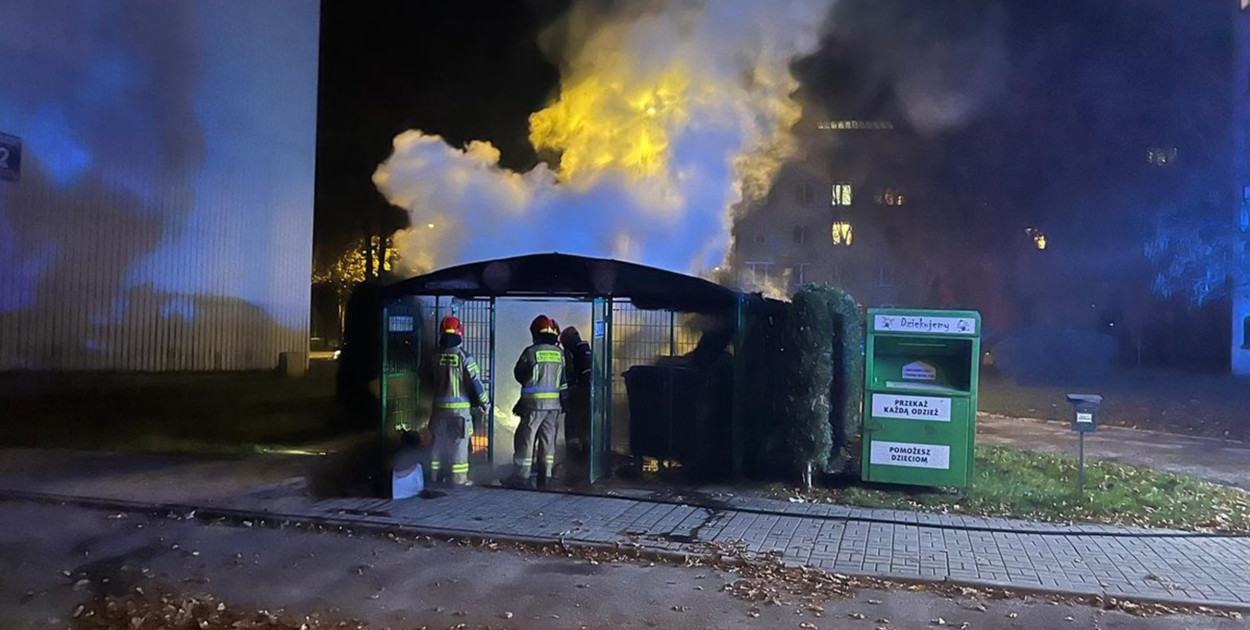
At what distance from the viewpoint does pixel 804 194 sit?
41.0 meters

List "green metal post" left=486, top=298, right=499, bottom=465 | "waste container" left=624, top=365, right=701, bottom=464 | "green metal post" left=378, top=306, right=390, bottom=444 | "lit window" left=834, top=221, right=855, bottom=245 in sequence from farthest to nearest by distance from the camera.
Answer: "lit window" left=834, top=221, right=855, bottom=245 → "green metal post" left=486, top=298, right=499, bottom=465 → "waste container" left=624, top=365, right=701, bottom=464 → "green metal post" left=378, top=306, right=390, bottom=444

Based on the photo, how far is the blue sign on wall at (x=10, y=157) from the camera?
1458 centimetres

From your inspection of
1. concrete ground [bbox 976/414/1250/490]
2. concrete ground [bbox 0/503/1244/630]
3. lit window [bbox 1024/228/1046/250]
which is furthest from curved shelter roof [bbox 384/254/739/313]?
lit window [bbox 1024/228/1046/250]

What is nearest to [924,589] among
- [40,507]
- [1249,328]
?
[40,507]

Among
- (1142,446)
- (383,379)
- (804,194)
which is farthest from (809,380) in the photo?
(804,194)

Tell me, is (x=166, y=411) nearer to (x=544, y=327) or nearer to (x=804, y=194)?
(x=544, y=327)

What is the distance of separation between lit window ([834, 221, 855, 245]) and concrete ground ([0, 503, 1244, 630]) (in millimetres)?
39251

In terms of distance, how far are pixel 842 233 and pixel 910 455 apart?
36943 millimetres

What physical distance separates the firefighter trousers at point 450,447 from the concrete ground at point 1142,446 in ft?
24.2

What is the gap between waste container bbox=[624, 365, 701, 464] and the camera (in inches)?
342

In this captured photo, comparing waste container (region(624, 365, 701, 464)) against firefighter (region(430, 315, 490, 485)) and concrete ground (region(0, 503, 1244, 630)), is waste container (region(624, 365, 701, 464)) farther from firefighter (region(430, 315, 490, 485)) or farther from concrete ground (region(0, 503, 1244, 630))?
concrete ground (region(0, 503, 1244, 630))

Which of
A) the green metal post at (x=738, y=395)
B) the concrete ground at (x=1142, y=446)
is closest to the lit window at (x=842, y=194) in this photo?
the concrete ground at (x=1142, y=446)

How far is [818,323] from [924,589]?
3.11m

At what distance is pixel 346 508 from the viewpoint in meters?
6.93
